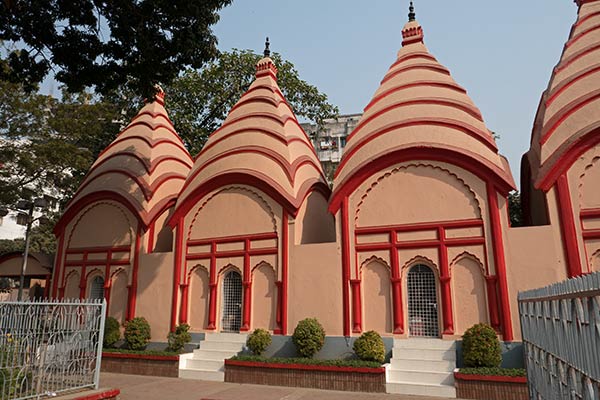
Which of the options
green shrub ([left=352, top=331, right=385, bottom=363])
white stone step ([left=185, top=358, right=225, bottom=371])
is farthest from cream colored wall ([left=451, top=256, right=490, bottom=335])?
white stone step ([left=185, top=358, right=225, bottom=371])

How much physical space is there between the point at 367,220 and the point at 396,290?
6.33ft

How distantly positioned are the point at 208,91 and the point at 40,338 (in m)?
18.7

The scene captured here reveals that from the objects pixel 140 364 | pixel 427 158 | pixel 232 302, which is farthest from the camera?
pixel 232 302

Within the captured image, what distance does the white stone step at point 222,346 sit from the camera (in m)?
12.0

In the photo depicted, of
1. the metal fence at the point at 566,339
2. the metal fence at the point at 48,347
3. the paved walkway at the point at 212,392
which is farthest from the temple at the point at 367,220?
the metal fence at the point at 566,339

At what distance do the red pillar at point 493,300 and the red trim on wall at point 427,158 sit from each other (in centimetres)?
209

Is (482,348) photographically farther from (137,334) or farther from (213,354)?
(137,334)

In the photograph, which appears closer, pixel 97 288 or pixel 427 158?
pixel 427 158

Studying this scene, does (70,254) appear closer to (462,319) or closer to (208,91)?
(208,91)

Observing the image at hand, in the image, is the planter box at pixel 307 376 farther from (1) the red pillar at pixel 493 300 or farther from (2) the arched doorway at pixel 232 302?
(1) the red pillar at pixel 493 300

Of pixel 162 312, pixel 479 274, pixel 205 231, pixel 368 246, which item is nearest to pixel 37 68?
pixel 205 231

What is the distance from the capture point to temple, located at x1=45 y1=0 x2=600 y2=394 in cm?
998

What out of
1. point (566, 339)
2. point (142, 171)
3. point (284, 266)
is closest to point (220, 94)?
point (142, 171)

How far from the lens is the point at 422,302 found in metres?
10.7
